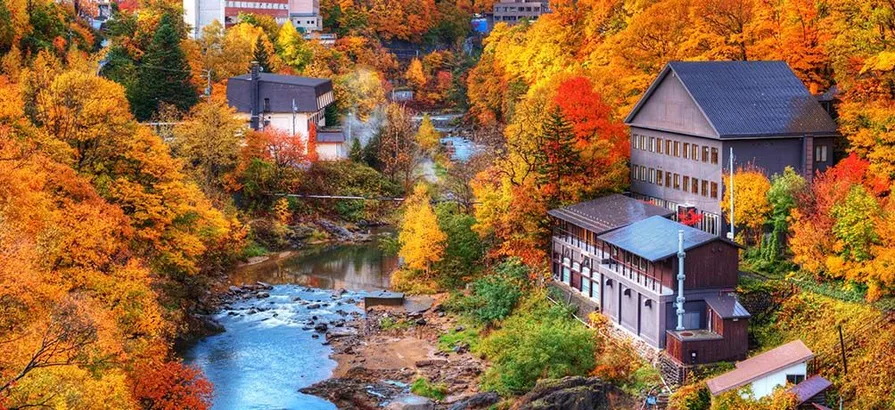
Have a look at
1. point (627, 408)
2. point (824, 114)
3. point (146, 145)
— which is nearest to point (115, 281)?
point (146, 145)

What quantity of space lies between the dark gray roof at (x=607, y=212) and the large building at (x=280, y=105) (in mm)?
32378

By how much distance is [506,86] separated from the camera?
83688 mm

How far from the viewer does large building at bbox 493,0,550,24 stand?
140875 mm

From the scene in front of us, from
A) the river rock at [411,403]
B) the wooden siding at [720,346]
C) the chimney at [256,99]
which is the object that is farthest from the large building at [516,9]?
the wooden siding at [720,346]

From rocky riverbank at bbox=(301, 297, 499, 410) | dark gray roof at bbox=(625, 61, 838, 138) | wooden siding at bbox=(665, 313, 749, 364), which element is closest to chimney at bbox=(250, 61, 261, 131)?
rocky riverbank at bbox=(301, 297, 499, 410)

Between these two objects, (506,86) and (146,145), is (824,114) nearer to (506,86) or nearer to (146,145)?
(146,145)

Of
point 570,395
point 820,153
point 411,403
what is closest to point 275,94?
point 820,153

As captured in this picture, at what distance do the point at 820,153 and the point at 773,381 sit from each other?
13993 millimetres

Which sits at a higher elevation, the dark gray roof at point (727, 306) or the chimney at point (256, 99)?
the chimney at point (256, 99)

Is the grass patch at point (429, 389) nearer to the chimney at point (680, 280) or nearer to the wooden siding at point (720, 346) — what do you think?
the wooden siding at point (720, 346)

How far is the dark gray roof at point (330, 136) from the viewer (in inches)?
3019

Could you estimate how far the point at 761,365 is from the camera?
1315 inches

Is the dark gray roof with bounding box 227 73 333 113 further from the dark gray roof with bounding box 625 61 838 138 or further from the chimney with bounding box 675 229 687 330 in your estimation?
the chimney with bounding box 675 229 687 330

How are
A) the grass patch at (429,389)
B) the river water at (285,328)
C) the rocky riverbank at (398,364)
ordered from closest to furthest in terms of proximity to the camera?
the rocky riverbank at (398,364) < the grass patch at (429,389) < the river water at (285,328)
